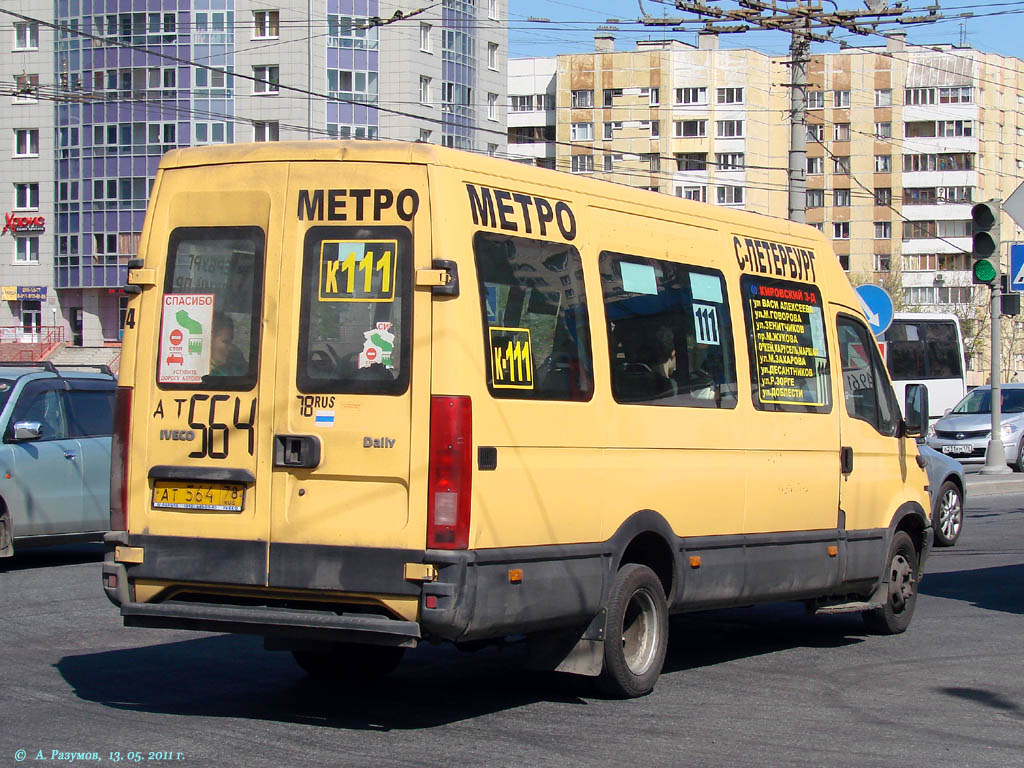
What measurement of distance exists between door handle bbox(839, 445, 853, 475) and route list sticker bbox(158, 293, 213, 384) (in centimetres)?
452

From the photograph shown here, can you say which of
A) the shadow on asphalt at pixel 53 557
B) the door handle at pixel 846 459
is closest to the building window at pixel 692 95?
the shadow on asphalt at pixel 53 557

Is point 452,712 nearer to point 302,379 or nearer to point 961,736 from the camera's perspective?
point 302,379

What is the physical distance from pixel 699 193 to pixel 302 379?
92132 mm

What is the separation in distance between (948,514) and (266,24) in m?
59.9

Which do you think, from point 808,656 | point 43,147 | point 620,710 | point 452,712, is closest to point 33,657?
point 452,712

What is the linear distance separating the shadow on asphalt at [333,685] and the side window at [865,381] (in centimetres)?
155

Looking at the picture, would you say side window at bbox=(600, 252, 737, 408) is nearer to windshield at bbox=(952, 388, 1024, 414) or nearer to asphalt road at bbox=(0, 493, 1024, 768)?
asphalt road at bbox=(0, 493, 1024, 768)

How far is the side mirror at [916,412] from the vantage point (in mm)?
10469

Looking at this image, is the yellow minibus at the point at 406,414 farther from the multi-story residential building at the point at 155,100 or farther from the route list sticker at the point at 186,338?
the multi-story residential building at the point at 155,100

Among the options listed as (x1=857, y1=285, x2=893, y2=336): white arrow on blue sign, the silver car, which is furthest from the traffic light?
the silver car

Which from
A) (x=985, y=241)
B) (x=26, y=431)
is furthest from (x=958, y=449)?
(x=26, y=431)

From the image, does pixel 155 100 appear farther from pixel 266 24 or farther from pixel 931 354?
pixel 931 354

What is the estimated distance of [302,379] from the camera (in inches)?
276

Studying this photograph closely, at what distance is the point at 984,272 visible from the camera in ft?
55.1
